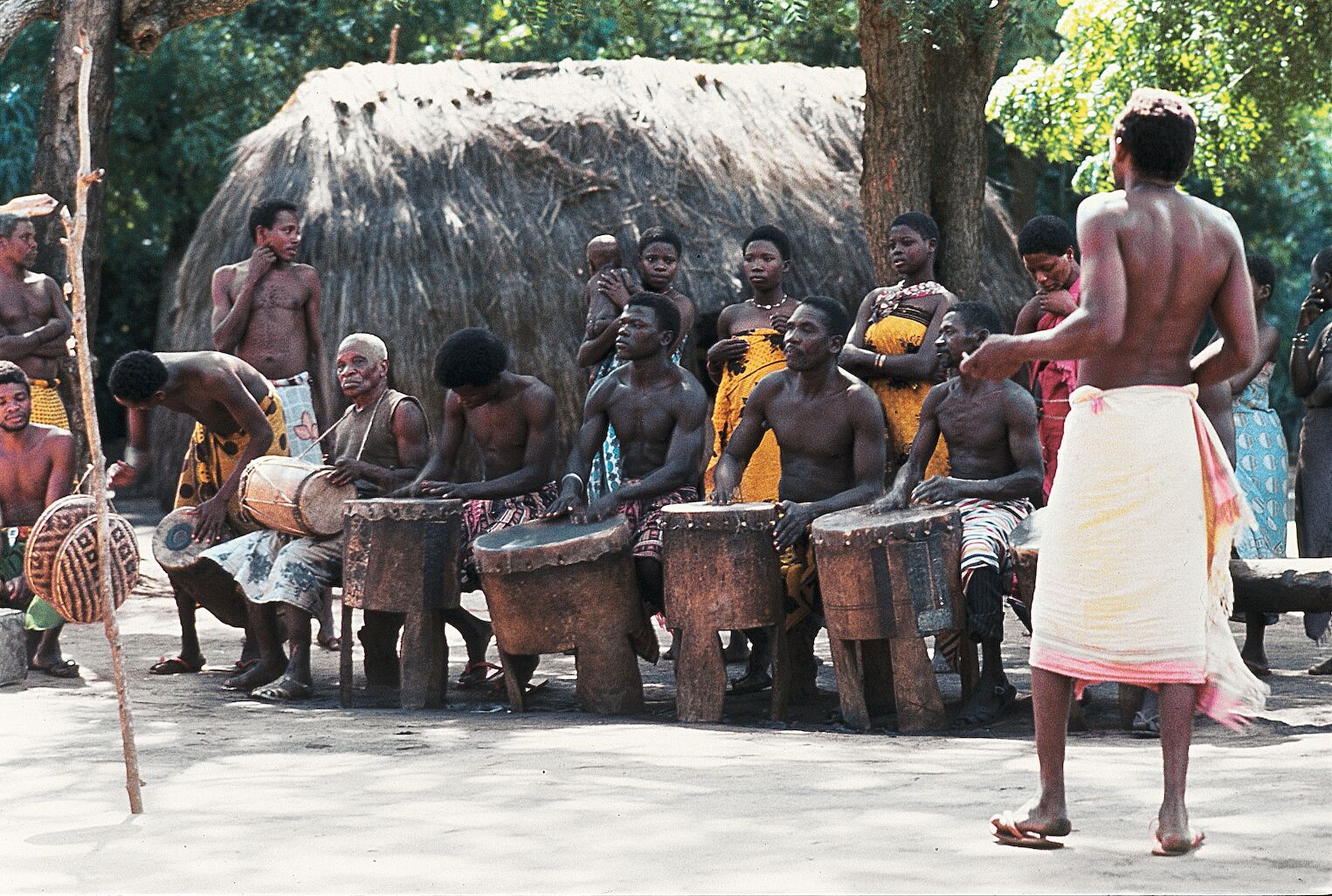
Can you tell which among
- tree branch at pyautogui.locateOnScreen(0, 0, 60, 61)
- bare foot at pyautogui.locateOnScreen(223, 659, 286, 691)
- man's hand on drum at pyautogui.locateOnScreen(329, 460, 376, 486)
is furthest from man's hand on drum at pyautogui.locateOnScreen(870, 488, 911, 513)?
tree branch at pyautogui.locateOnScreen(0, 0, 60, 61)

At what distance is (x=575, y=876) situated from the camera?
3.55 meters

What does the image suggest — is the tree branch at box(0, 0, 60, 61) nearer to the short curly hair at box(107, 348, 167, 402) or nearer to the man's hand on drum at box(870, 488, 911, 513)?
the short curly hair at box(107, 348, 167, 402)

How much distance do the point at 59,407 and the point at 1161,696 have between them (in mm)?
6027

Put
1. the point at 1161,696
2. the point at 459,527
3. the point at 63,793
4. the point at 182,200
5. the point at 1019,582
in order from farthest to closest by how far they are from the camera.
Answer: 1. the point at 182,200
2. the point at 459,527
3. the point at 1019,582
4. the point at 63,793
5. the point at 1161,696

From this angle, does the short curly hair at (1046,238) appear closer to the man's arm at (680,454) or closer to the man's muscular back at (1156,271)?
the man's arm at (680,454)

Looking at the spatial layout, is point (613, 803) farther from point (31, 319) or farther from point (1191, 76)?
point (1191, 76)

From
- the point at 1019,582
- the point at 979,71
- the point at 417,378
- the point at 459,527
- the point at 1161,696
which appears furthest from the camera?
the point at 417,378

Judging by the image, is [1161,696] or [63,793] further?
[63,793]

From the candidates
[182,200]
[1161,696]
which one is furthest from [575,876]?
[182,200]

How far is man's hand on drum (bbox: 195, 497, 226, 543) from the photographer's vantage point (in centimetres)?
698

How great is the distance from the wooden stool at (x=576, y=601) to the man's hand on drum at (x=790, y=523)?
0.54 metres

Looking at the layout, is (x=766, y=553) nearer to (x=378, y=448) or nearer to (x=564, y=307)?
(x=378, y=448)

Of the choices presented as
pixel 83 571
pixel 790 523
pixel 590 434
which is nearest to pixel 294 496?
pixel 83 571

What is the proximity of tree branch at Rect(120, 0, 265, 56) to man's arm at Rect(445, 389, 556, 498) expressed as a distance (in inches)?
131
